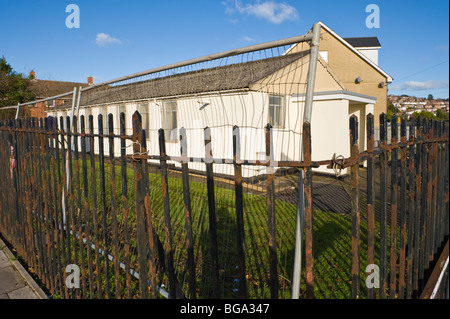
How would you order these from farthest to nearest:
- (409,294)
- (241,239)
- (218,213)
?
1. (218,213)
2. (409,294)
3. (241,239)

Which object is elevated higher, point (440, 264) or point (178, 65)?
point (178, 65)

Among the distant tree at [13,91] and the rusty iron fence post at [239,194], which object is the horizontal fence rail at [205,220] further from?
the distant tree at [13,91]

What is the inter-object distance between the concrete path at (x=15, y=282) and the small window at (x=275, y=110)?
7559 mm

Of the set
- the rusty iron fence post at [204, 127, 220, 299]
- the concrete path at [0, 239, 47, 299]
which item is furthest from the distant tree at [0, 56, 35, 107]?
the rusty iron fence post at [204, 127, 220, 299]

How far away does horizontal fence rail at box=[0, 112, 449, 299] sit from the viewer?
62.3 inches

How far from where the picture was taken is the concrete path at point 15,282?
10.5 feet

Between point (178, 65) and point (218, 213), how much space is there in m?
3.49

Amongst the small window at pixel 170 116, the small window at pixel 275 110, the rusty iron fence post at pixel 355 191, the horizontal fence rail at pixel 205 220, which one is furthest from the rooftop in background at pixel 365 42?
the rusty iron fence post at pixel 355 191

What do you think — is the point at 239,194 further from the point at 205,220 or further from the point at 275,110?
the point at 275,110

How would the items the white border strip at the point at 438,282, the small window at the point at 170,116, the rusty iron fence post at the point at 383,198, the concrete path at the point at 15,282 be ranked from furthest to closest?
the small window at the point at 170,116, the concrete path at the point at 15,282, the white border strip at the point at 438,282, the rusty iron fence post at the point at 383,198

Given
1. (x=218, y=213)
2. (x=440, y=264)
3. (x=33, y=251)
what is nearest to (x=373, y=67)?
(x=218, y=213)

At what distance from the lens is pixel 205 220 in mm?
5355
